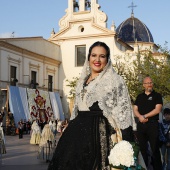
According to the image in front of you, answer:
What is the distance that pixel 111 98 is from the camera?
160 inches

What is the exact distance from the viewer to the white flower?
136 inches

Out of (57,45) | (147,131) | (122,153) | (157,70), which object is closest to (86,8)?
(57,45)

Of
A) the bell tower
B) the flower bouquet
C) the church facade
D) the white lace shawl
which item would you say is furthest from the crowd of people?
the bell tower

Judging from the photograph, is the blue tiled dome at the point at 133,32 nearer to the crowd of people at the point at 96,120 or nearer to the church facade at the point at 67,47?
the church facade at the point at 67,47

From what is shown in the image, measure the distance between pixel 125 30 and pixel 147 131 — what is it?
43655 mm

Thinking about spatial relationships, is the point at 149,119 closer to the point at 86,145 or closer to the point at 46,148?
the point at 86,145

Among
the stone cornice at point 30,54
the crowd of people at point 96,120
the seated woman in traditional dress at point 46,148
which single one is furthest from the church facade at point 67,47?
the crowd of people at point 96,120

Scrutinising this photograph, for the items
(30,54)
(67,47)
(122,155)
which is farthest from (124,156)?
(67,47)

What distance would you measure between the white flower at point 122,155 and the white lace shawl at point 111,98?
37 centimetres

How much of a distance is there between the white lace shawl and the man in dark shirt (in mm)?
2380

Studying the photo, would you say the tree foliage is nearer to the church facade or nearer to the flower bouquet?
the church facade

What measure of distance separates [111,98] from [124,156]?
77 centimetres

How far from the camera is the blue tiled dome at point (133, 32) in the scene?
48.4m

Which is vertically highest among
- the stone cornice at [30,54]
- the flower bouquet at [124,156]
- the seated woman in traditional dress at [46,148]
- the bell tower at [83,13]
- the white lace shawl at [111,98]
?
the bell tower at [83,13]
